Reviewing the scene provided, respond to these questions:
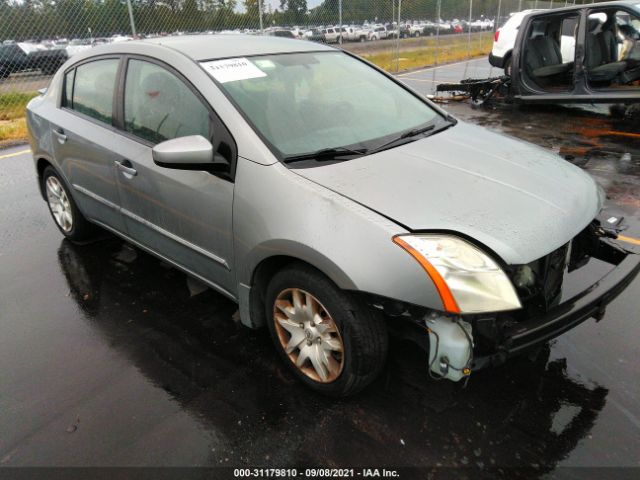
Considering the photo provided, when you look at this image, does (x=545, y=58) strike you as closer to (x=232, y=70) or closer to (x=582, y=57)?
(x=582, y=57)

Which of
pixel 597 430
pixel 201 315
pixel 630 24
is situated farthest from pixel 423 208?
pixel 630 24

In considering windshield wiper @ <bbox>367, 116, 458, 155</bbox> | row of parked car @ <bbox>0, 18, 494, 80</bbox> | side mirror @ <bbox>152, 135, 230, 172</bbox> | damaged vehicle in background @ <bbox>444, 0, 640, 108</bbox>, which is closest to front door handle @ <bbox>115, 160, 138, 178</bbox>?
side mirror @ <bbox>152, 135, 230, 172</bbox>

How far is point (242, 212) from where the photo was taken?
97.3 inches

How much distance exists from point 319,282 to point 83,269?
2.46 meters

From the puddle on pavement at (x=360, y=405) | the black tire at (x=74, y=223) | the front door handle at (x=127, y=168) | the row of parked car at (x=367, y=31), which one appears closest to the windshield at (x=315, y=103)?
the front door handle at (x=127, y=168)

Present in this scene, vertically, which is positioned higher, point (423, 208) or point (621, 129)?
point (423, 208)

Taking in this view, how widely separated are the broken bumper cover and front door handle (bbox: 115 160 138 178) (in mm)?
2238

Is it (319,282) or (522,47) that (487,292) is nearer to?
(319,282)

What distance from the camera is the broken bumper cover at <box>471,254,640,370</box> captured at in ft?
6.66

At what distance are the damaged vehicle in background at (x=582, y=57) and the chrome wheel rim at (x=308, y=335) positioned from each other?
21.3 ft

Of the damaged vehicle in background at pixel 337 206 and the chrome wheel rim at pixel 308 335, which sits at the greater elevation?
the damaged vehicle in background at pixel 337 206

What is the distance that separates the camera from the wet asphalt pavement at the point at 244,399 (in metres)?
2.21

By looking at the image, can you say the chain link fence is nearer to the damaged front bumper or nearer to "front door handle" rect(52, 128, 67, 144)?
"front door handle" rect(52, 128, 67, 144)

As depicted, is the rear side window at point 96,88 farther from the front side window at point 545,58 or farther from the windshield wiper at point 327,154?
the front side window at point 545,58
